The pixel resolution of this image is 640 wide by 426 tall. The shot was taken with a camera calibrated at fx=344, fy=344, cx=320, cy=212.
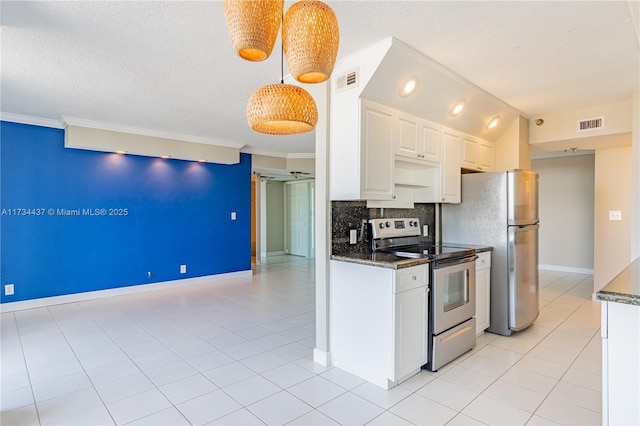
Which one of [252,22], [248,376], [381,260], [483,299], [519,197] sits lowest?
[248,376]

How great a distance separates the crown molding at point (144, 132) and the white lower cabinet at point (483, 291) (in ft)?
14.5

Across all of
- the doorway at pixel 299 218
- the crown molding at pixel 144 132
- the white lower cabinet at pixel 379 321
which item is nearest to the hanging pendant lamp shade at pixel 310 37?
the white lower cabinet at pixel 379 321

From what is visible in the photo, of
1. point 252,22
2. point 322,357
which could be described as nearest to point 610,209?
point 322,357

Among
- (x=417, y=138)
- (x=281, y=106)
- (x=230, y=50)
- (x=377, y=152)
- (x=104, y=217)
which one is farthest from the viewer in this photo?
(x=104, y=217)

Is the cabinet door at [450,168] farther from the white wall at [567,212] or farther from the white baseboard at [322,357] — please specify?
A: the white wall at [567,212]

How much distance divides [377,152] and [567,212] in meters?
6.01

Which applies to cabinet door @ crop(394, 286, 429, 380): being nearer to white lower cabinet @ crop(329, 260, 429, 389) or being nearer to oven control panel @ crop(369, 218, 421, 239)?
white lower cabinet @ crop(329, 260, 429, 389)

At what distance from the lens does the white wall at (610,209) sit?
4969 mm

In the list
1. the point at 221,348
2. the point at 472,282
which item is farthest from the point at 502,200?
the point at 221,348

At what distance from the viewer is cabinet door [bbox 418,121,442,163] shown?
335 centimetres

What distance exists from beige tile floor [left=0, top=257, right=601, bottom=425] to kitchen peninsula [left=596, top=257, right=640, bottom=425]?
0.69m

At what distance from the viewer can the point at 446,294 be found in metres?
2.84

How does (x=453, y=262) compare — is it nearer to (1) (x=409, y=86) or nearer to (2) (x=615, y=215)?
(1) (x=409, y=86)

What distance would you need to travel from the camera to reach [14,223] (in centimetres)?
438
